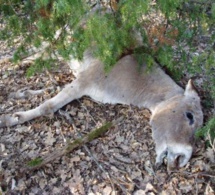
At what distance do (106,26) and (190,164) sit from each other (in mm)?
1852

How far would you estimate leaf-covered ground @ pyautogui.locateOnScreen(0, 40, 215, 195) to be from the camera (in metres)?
4.23

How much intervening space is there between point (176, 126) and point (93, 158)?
1084mm

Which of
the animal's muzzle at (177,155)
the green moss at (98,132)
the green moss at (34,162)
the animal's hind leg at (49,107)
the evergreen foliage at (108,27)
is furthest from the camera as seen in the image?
the animal's hind leg at (49,107)

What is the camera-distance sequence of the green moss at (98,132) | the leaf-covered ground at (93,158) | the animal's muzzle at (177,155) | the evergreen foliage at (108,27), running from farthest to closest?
the green moss at (98,132) → the leaf-covered ground at (93,158) → the animal's muzzle at (177,155) → the evergreen foliage at (108,27)

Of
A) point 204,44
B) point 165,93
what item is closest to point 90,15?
point 165,93

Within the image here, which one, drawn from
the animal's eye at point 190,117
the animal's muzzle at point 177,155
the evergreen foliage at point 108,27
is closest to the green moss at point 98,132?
the evergreen foliage at point 108,27

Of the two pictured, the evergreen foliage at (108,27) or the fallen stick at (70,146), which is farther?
the fallen stick at (70,146)

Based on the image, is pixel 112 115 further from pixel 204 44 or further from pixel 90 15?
pixel 204 44

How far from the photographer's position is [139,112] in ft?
16.8

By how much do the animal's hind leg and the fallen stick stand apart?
2.30 ft

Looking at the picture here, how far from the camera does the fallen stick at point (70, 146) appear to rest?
4.39 meters

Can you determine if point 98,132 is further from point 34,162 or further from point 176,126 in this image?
point 176,126

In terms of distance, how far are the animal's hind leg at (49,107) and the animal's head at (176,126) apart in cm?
125

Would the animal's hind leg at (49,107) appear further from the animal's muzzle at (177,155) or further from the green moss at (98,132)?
the animal's muzzle at (177,155)
